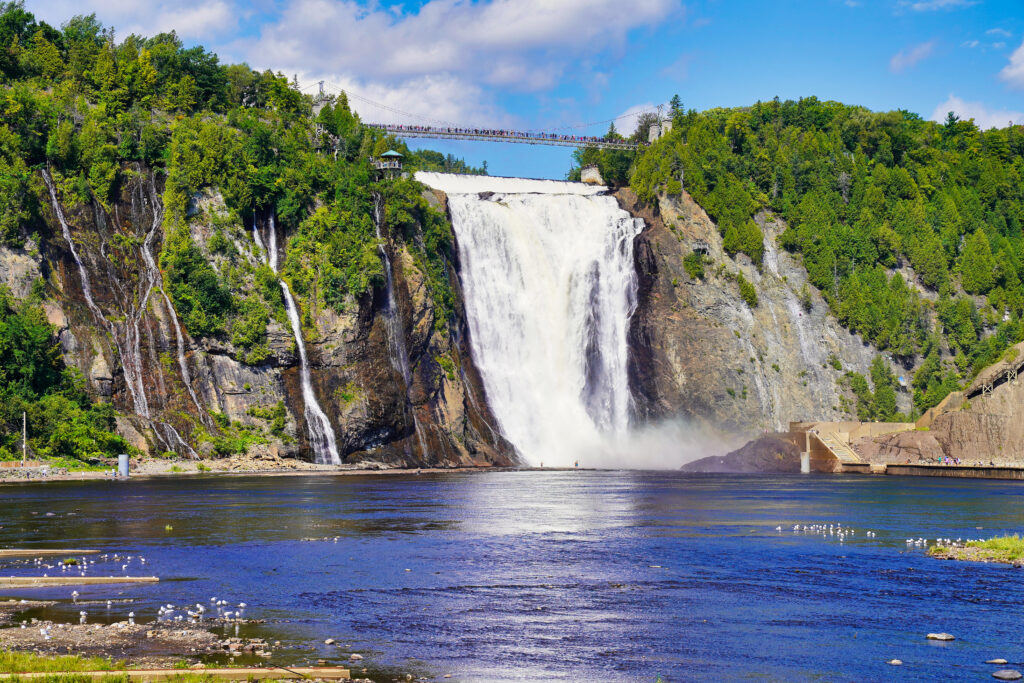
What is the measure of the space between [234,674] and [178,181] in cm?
8481

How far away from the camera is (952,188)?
154000 millimetres

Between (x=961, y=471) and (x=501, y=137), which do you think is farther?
(x=501, y=137)

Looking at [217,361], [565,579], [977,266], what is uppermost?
[977,266]

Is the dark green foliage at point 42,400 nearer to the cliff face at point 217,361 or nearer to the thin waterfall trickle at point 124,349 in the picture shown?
the cliff face at point 217,361

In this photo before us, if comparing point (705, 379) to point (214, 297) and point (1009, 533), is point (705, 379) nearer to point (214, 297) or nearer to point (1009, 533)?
point (214, 297)

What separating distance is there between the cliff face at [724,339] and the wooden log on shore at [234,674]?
96092 millimetres

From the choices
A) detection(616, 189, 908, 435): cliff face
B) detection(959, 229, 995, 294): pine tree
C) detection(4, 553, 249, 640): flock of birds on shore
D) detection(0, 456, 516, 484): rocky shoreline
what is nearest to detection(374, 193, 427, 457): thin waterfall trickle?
detection(0, 456, 516, 484): rocky shoreline

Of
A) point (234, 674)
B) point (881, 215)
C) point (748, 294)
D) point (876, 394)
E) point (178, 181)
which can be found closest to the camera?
point (234, 674)

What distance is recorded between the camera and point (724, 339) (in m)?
126

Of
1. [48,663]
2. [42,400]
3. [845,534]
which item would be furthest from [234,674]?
[42,400]

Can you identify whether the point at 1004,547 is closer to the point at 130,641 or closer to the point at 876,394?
the point at 130,641

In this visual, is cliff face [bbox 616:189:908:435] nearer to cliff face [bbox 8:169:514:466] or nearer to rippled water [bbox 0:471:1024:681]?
cliff face [bbox 8:169:514:466]

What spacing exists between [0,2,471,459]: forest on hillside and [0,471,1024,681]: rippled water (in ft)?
68.4

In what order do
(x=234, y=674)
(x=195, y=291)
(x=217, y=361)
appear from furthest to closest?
(x=195, y=291)
(x=217, y=361)
(x=234, y=674)
